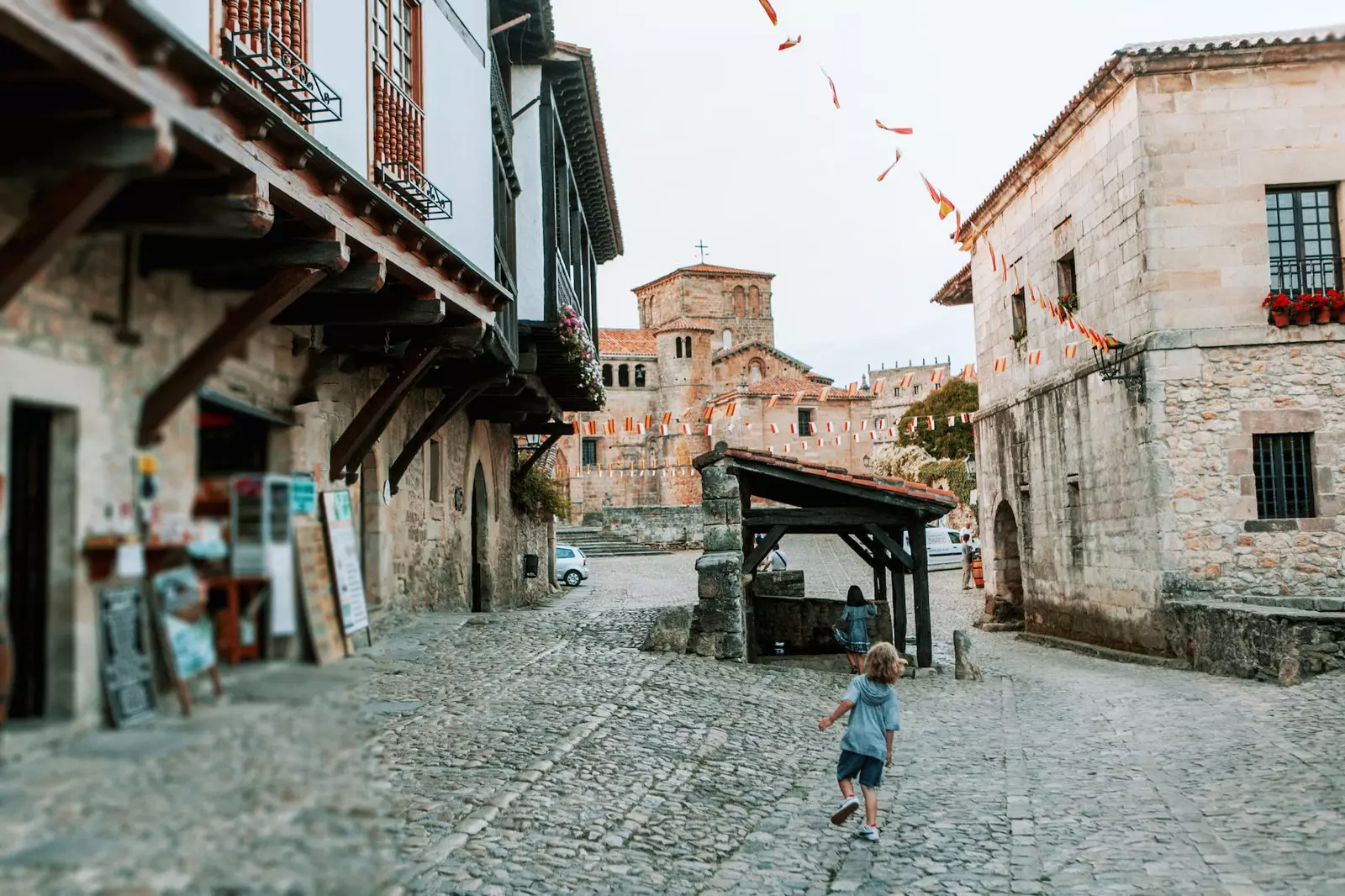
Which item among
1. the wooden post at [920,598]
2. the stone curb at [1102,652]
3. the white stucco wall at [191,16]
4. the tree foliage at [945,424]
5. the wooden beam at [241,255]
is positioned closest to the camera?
the wooden beam at [241,255]

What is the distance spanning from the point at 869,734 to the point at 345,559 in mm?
5343

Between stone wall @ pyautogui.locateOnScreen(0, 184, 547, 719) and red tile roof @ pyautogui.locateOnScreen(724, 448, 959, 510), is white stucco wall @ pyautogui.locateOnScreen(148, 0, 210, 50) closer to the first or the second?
stone wall @ pyautogui.locateOnScreen(0, 184, 547, 719)

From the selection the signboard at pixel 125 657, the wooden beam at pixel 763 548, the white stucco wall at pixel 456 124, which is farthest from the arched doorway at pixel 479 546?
the signboard at pixel 125 657

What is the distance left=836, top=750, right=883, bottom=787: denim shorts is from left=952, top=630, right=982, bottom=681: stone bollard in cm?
621

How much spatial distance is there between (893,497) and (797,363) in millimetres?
52268

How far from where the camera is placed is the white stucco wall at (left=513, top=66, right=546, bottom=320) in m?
13.4

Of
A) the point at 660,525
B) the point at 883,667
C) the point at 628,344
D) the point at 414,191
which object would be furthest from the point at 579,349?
the point at 628,344

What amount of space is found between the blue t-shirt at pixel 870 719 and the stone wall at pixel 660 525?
35194mm

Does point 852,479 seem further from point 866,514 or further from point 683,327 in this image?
point 683,327

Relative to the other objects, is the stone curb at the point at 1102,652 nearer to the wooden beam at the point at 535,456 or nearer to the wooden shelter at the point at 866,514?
the wooden shelter at the point at 866,514

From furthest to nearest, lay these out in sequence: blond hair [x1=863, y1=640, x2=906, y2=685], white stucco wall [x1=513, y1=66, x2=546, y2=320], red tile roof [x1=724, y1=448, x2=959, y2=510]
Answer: white stucco wall [x1=513, y1=66, x2=546, y2=320]
red tile roof [x1=724, y1=448, x2=959, y2=510]
blond hair [x1=863, y1=640, x2=906, y2=685]

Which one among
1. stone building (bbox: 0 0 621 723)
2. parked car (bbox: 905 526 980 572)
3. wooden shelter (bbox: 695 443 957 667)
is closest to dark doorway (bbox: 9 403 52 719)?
stone building (bbox: 0 0 621 723)

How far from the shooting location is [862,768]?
7.25 m

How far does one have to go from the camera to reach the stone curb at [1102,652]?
13812 mm
